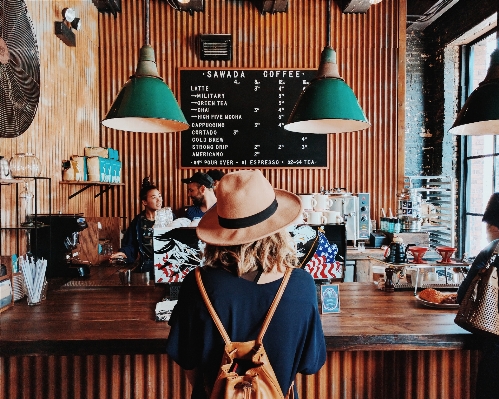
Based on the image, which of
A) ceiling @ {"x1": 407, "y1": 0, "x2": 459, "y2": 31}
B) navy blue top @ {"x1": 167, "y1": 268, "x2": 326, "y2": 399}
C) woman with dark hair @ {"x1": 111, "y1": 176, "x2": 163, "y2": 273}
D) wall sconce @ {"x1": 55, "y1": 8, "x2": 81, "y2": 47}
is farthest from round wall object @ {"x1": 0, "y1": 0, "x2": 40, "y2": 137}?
ceiling @ {"x1": 407, "y1": 0, "x2": 459, "y2": 31}

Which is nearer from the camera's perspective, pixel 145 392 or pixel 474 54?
pixel 145 392

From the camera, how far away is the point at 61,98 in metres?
3.91

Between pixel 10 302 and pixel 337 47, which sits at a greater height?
pixel 337 47

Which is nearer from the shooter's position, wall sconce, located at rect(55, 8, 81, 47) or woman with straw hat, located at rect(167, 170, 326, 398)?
woman with straw hat, located at rect(167, 170, 326, 398)

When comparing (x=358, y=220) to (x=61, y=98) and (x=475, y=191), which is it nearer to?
(x=475, y=191)

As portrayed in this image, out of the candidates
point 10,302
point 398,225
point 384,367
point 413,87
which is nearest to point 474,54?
point 413,87

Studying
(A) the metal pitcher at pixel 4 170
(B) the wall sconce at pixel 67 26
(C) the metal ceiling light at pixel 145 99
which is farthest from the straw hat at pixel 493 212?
(B) the wall sconce at pixel 67 26

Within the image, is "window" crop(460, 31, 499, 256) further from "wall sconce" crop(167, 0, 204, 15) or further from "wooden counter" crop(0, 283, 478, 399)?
"wooden counter" crop(0, 283, 478, 399)

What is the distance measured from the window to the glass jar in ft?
15.7

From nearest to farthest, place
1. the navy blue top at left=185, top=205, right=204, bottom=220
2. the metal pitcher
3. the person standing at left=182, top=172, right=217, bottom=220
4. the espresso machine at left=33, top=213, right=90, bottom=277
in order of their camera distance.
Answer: the metal pitcher
the espresso machine at left=33, top=213, right=90, bottom=277
the person standing at left=182, top=172, right=217, bottom=220
the navy blue top at left=185, top=205, right=204, bottom=220

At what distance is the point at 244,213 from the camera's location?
1319mm

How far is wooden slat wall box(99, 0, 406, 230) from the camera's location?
506cm

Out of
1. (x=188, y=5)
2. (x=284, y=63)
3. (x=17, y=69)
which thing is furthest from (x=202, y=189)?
(x=188, y=5)

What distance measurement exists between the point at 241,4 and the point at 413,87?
8.39ft
